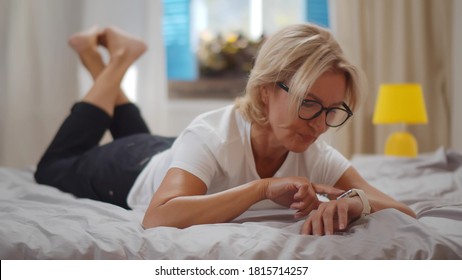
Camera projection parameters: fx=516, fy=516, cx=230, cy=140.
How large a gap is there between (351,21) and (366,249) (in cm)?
244

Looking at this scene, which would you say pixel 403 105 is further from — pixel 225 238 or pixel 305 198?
pixel 225 238

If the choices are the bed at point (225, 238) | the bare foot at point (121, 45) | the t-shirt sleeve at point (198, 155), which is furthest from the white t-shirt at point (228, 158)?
the bare foot at point (121, 45)

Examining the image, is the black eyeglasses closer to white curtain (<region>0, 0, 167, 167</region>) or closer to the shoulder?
the shoulder

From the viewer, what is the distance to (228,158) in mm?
1110

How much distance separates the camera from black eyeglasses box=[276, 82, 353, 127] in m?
1.01

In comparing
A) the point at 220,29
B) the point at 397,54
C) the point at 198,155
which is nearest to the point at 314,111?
the point at 198,155

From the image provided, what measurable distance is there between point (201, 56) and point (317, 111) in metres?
2.51

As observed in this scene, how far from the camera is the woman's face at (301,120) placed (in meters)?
1.01

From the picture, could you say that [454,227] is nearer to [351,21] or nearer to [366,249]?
[366,249]

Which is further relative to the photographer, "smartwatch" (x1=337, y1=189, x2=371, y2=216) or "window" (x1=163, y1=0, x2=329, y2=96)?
"window" (x1=163, y1=0, x2=329, y2=96)

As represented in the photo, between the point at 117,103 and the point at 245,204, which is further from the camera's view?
the point at 117,103

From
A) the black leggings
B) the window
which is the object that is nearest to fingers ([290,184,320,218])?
the black leggings

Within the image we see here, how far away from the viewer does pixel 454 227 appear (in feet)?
3.09
